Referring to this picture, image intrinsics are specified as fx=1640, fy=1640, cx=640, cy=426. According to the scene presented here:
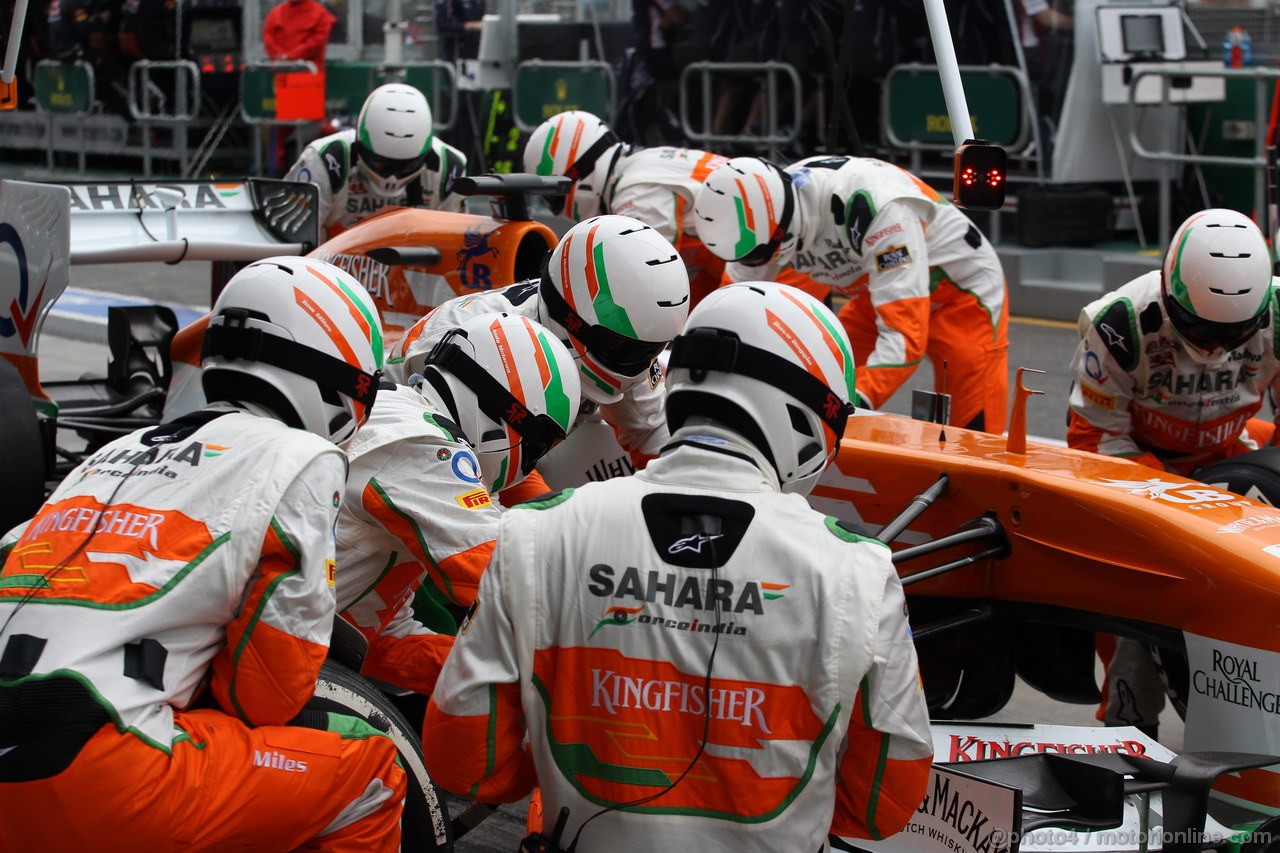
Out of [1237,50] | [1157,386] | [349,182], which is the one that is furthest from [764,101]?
[1157,386]

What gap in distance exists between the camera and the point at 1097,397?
18.5 feet

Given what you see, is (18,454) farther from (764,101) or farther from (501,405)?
(764,101)

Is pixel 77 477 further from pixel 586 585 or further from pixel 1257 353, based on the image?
pixel 1257 353

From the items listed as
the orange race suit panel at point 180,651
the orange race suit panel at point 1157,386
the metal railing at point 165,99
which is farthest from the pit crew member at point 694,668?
the metal railing at point 165,99

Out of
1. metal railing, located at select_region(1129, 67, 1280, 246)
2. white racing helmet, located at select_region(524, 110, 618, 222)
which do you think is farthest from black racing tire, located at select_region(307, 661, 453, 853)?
metal railing, located at select_region(1129, 67, 1280, 246)

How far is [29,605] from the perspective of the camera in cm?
294

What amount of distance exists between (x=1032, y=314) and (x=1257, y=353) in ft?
25.0

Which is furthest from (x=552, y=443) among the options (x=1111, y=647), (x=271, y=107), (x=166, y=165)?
Answer: (x=166, y=165)

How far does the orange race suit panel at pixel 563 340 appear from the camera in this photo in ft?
17.0

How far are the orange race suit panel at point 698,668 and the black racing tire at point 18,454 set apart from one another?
2938 mm

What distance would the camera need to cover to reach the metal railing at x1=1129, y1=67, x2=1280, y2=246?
12.0 metres

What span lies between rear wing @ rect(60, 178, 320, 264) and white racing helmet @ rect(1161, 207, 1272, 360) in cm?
339

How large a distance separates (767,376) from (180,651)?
3.91ft

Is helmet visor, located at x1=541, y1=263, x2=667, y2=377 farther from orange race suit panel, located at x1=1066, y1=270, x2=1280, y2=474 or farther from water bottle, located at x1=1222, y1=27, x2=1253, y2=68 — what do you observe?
water bottle, located at x1=1222, y1=27, x2=1253, y2=68
